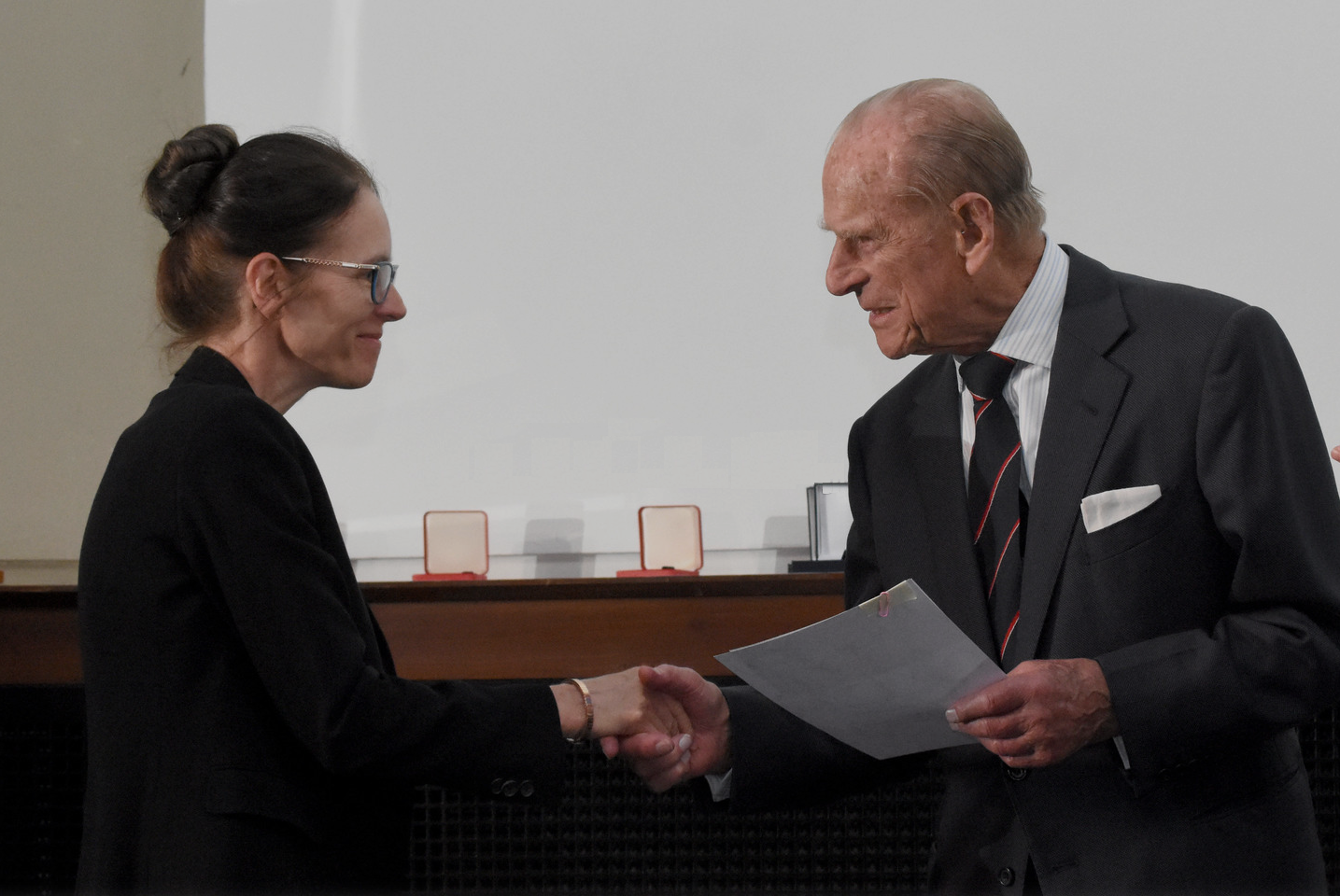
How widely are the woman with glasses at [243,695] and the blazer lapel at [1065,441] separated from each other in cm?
53

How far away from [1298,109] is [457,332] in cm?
213

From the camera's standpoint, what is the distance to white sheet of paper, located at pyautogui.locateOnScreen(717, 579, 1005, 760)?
3.87 feet

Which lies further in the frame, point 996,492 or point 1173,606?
point 996,492

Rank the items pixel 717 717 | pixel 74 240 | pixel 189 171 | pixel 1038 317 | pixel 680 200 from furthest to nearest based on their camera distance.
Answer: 1. pixel 74 240
2. pixel 680 200
3. pixel 717 717
4. pixel 1038 317
5. pixel 189 171

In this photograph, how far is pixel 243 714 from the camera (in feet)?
3.92

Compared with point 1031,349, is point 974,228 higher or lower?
higher

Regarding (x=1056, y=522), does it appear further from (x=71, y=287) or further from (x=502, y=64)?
(x=71, y=287)

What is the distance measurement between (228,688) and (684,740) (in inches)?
23.5

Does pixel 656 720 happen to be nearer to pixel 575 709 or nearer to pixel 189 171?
pixel 575 709

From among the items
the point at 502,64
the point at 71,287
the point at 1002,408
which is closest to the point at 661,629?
the point at 1002,408

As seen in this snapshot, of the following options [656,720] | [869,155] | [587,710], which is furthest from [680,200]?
[587,710]

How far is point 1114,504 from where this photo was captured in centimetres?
131

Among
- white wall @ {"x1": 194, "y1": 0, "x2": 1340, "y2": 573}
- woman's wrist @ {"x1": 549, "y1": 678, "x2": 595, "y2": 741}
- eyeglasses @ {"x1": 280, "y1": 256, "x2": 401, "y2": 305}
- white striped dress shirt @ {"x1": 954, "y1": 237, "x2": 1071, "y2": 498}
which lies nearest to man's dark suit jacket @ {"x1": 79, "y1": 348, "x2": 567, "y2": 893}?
woman's wrist @ {"x1": 549, "y1": 678, "x2": 595, "y2": 741}

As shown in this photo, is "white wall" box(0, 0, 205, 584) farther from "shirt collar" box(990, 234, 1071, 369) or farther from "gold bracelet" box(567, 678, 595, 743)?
"shirt collar" box(990, 234, 1071, 369)
